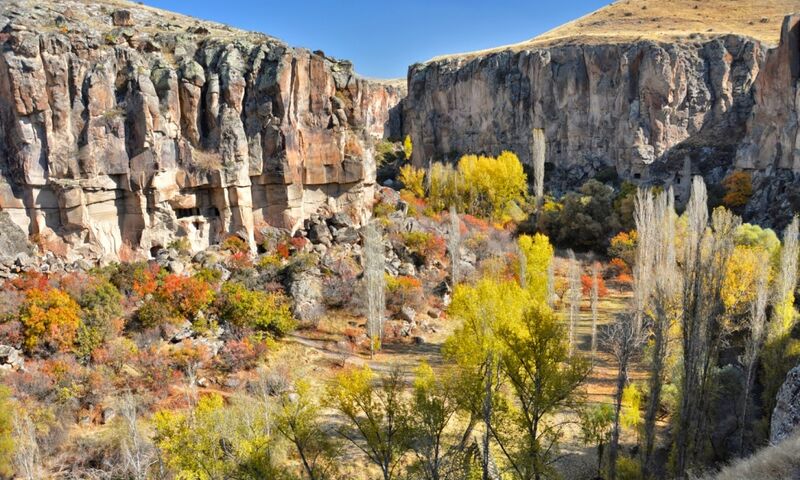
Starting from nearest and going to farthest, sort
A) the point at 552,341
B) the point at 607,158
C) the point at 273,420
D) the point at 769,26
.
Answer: the point at 552,341 < the point at 273,420 < the point at 607,158 < the point at 769,26

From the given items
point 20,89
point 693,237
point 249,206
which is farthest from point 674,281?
point 20,89

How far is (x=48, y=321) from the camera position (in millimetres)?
15531

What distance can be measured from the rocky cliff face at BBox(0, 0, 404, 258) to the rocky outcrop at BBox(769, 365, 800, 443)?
22.1 m

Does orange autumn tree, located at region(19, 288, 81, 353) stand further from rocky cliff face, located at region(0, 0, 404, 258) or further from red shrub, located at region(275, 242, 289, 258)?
red shrub, located at region(275, 242, 289, 258)

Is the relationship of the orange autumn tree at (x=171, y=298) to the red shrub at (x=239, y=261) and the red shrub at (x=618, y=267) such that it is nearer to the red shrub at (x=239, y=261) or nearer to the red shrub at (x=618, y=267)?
the red shrub at (x=239, y=261)

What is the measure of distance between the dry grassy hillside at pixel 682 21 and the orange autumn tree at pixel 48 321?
177 feet

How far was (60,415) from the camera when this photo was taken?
1338 cm

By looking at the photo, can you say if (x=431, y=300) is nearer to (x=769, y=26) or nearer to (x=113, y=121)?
(x=113, y=121)

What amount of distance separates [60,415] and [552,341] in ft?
41.4

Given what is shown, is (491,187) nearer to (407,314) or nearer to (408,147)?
(407,314)

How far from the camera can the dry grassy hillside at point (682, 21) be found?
176 ft

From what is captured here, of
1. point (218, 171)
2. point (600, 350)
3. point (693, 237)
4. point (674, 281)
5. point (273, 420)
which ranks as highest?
point (218, 171)

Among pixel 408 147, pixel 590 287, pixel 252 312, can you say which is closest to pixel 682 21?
pixel 408 147

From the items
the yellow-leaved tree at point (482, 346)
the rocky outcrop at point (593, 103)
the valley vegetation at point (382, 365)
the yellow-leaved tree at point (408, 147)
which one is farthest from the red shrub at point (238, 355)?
the yellow-leaved tree at point (408, 147)
